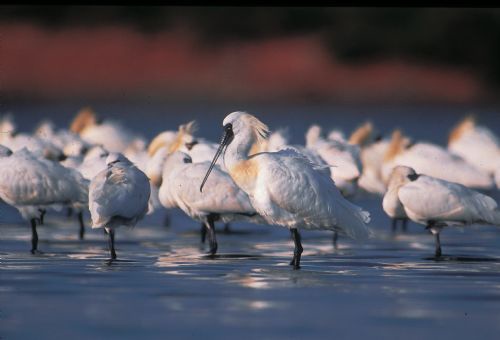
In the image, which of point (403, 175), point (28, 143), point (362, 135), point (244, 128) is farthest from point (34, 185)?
point (362, 135)

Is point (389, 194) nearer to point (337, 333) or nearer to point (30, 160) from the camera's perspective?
point (30, 160)

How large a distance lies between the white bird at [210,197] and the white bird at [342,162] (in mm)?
2958

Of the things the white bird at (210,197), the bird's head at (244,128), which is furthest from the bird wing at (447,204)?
the bird's head at (244,128)

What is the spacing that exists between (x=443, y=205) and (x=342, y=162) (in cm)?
444

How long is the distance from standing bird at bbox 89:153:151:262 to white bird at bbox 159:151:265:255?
3.27 ft

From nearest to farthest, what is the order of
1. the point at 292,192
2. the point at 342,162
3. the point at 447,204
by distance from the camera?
the point at 292,192
the point at 447,204
the point at 342,162

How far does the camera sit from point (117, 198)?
15680 mm

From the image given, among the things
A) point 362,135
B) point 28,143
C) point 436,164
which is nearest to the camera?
point 436,164

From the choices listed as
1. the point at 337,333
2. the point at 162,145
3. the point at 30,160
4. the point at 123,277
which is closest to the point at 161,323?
the point at 337,333

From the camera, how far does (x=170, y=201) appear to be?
18703 mm

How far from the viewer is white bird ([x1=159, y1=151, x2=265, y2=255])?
1705cm

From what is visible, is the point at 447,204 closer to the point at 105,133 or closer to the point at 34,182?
the point at 34,182

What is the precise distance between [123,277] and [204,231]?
5380 millimetres

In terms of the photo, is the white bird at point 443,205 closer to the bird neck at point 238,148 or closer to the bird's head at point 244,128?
the bird's head at point 244,128
